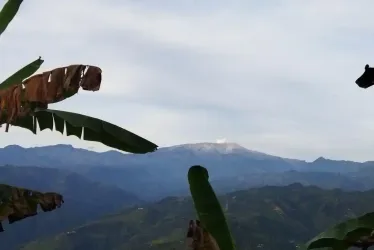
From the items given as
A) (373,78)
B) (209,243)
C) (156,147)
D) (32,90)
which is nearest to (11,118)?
(32,90)

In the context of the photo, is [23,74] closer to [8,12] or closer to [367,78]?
[8,12]

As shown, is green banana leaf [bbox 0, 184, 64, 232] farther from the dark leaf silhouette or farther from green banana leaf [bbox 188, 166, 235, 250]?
the dark leaf silhouette

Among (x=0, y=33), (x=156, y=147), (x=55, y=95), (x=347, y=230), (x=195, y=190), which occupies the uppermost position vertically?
(x=0, y=33)

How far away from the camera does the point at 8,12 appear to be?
8.75 meters

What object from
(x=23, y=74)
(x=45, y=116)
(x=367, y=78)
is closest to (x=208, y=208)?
(x=367, y=78)

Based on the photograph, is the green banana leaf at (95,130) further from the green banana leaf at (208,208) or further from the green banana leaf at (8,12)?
the green banana leaf at (208,208)

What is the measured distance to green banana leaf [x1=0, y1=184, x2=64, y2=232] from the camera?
25.4 ft

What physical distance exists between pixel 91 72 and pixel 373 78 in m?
3.33

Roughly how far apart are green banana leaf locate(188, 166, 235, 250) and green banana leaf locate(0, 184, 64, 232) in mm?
3386

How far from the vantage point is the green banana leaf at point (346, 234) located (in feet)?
22.0

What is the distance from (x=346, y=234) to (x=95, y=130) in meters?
3.86

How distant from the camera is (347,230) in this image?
6730 mm

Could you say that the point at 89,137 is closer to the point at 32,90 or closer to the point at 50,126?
the point at 50,126

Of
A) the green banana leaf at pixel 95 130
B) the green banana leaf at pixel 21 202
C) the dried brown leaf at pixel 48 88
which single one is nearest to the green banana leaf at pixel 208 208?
the dried brown leaf at pixel 48 88
